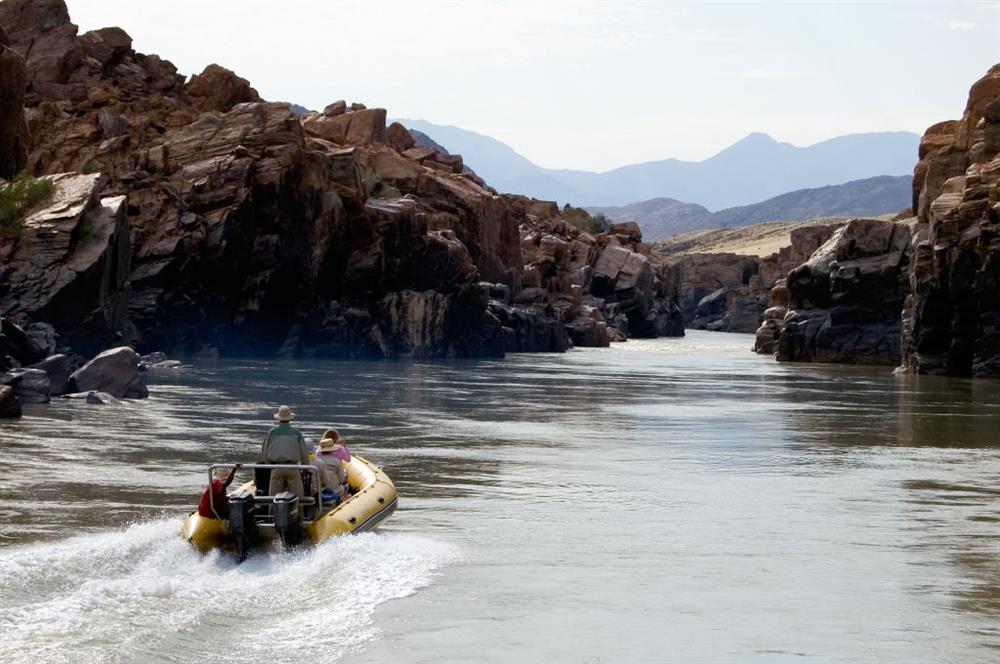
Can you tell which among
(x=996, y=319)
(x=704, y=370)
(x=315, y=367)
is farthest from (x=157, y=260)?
(x=996, y=319)

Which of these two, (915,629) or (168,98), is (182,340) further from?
(915,629)

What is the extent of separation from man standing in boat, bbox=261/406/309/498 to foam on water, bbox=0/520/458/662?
51.2 inches

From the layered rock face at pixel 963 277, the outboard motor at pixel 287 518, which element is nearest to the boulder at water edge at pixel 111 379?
the outboard motor at pixel 287 518

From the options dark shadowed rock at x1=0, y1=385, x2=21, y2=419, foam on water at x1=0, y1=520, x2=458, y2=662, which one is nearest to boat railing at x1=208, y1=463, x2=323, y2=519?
foam on water at x1=0, y1=520, x2=458, y2=662

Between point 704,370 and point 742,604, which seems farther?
point 704,370

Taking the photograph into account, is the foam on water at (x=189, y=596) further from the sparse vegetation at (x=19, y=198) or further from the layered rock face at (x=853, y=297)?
the layered rock face at (x=853, y=297)

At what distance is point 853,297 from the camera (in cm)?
9338

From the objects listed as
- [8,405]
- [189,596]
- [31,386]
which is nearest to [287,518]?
[189,596]

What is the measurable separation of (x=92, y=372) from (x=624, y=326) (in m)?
98.2

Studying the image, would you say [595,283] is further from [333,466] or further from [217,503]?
[217,503]

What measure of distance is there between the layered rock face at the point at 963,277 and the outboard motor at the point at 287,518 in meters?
56.1

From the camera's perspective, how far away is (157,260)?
79.5m

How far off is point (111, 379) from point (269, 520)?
29479 mm

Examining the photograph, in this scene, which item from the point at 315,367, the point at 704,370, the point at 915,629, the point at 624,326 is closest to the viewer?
the point at 915,629
